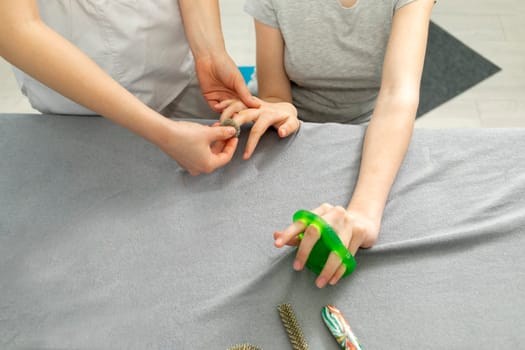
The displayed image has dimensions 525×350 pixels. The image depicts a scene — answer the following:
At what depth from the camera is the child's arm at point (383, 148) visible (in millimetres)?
679

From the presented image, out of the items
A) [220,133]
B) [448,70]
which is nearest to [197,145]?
[220,133]

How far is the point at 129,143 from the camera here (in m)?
0.89

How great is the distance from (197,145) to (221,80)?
0.23 metres

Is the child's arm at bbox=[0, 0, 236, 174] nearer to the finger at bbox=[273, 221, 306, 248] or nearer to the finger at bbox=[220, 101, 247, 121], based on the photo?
the finger at bbox=[220, 101, 247, 121]

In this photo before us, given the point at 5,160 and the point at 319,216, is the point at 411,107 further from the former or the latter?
the point at 5,160

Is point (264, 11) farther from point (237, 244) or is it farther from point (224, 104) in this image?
point (237, 244)

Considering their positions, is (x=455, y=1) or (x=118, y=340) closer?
(x=118, y=340)

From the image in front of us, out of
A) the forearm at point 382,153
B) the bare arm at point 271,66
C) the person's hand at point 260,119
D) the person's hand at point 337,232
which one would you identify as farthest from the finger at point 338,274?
the bare arm at point 271,66

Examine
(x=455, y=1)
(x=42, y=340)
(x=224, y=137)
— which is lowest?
(x=455, y=1)

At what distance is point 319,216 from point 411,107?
310 mm

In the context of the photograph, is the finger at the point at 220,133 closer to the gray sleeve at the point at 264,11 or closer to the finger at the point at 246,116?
the finger at the point at 246,116

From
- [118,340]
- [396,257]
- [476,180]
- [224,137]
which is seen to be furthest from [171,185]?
[476,180]

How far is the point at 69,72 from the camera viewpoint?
0.72 metres

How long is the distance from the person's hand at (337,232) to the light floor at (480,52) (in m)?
1.05
